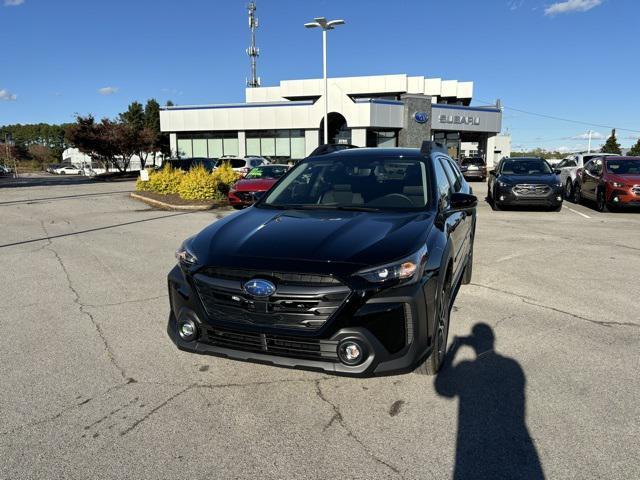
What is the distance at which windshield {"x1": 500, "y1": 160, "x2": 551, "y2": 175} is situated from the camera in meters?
14.8

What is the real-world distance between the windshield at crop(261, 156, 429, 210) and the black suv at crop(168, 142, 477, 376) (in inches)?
12.7

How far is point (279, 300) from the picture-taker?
2936 millimetres

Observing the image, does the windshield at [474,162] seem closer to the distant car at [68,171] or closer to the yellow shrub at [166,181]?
the yellow shrub at [166,181]

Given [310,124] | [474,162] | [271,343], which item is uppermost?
[310,124]

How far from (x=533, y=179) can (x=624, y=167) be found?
2930 mm

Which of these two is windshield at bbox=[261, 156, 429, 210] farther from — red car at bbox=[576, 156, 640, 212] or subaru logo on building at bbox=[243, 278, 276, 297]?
red car at bbox=[576, 156, 640, 212]

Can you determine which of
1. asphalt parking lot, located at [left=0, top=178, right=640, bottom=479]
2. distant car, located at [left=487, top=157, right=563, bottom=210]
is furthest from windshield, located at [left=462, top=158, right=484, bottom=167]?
asphalt parking lot, located at [left=0, top=178, right=640, bottom=479]

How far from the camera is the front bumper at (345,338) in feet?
9.40

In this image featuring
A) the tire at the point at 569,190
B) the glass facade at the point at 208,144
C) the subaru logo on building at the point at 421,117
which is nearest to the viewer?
the tire at the point at 569,190

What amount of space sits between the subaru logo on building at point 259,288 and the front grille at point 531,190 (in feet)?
41.6

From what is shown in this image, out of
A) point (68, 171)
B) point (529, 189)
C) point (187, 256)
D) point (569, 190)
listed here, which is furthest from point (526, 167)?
point (68, 171)

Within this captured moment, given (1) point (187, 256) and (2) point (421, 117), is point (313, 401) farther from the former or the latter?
(2) point (421, 117)

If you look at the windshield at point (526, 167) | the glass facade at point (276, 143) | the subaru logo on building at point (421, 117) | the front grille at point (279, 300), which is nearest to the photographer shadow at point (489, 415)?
the front grille at point (279, 300)

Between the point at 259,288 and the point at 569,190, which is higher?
the point at 259,288
